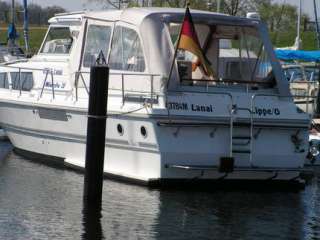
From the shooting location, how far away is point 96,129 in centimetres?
1308

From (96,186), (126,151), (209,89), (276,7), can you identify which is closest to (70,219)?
(96,186)

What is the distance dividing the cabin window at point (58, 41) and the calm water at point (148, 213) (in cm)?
325

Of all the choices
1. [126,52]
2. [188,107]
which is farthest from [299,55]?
[188,107]

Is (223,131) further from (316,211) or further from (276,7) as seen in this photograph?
(276,7)

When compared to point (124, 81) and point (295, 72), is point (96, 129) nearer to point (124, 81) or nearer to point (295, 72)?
point (124, 81)

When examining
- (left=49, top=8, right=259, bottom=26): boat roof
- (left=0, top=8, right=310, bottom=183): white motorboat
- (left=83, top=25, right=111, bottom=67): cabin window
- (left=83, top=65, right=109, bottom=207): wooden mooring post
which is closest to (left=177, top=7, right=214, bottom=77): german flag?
(left=0, top=8, right=310, bottom=183): white motorboat

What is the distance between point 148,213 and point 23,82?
6542 millimetres

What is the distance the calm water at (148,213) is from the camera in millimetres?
12273

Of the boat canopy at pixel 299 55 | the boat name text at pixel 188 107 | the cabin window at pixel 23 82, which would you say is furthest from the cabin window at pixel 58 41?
the boat canopy at pixel 299 55

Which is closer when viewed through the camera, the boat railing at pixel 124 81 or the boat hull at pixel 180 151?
the boat hull at pixel 180 151

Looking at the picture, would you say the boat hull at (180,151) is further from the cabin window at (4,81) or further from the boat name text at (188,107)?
the cabin window at (4,81)

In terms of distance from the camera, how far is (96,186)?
1330 cm

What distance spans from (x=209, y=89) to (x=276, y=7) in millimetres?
42519

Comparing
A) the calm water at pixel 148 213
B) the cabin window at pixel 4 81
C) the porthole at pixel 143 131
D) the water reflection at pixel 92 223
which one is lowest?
the calm water at pixel 148 213
